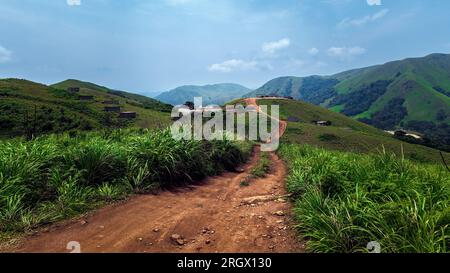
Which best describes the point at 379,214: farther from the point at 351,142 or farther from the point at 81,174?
the point at 351,142

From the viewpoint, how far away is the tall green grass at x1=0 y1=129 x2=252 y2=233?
5641 mm

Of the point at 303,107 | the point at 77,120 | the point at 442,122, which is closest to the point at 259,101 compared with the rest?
the point at 303,107

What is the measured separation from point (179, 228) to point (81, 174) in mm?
3110

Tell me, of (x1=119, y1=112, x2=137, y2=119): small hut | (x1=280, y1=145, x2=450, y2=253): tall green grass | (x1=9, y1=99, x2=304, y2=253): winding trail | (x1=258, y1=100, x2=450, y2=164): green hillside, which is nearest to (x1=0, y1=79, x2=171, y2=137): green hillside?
(x1=119, y1=112, x2=137, y2=119): small hut

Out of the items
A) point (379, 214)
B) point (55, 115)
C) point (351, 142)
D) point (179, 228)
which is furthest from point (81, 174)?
point (55, 115)

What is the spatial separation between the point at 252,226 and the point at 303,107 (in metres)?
106

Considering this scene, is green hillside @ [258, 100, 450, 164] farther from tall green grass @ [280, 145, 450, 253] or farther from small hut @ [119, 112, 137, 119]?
tall green grass @ [280, 145, 450, 253]

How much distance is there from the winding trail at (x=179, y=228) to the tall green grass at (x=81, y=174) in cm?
43

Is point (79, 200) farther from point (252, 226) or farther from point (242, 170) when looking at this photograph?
point (242, 170)

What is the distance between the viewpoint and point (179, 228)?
5473 millimetres

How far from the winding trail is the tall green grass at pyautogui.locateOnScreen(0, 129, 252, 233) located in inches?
17.0

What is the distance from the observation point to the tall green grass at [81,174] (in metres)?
5.64
